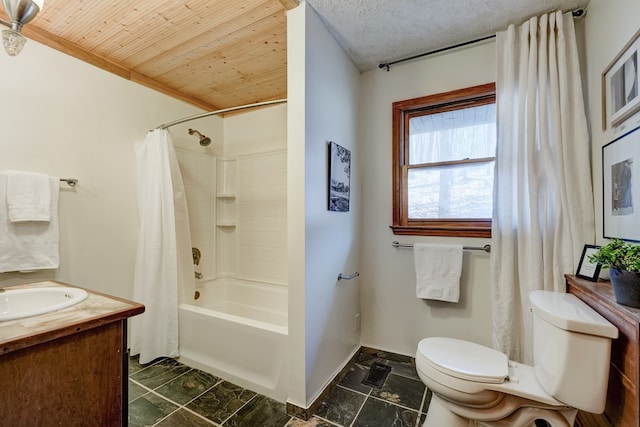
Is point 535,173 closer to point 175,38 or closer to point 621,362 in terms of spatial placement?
point 621,362

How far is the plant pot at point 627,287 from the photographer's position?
93 cm

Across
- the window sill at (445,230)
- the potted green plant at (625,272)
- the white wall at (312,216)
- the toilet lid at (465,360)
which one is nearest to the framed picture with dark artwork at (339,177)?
the white wall at (312,216)

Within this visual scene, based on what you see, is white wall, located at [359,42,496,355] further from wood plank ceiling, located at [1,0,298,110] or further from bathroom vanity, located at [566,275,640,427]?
wood plank ceiling, located at [1,0,298,110]

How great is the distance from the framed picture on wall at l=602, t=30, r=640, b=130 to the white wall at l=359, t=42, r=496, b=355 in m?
0.69

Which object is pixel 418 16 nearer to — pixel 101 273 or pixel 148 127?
pixel 148 127

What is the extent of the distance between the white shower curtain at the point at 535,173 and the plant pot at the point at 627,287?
0.56m

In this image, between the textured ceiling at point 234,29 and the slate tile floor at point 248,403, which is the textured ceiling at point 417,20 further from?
the slate tile floor at point 248,403

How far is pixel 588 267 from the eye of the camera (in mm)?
1363

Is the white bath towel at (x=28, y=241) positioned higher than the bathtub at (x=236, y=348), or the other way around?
the white bath towel at (x=28, y=241)

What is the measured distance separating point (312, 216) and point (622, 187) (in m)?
1.43

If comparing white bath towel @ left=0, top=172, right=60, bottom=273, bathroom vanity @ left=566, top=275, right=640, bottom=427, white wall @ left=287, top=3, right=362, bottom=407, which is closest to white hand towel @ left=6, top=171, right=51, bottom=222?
white bath towel @ left=0, top=172, right=60, bottom=273

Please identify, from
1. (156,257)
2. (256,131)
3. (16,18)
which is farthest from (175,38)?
(156,257)

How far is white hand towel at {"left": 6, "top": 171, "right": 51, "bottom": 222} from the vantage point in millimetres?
1608

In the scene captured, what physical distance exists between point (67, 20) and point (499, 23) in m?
2.68
